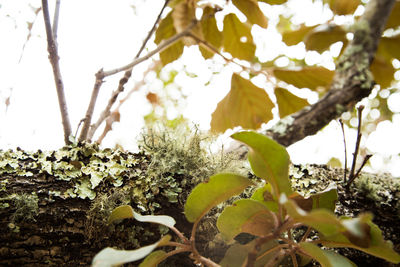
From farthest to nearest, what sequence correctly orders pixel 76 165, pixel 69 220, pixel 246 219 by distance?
1. pixel 76 165
2. pixel 69 220
3. pixel 246 219

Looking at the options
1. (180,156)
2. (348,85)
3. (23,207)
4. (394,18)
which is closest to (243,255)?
(180,156)

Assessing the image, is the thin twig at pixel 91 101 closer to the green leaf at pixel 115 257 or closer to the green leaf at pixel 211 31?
the green leaf at pixel 211 31

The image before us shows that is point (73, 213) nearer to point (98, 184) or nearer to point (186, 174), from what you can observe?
point (98, 184)

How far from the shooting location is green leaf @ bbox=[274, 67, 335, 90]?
40.4 inches

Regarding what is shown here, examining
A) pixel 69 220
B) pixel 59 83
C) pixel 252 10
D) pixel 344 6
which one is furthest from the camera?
pixel 344 6

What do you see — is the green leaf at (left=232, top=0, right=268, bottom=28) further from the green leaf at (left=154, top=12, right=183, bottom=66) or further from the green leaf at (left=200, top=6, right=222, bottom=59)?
the green leaf at (left=154, top=12, right=183, bottom=66)

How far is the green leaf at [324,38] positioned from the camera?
1.17 metres

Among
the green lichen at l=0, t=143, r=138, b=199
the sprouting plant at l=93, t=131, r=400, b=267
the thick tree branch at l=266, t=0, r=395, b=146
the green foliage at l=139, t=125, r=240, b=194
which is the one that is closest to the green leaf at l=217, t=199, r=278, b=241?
the sprouting plant at l=93, t=131, r=400, b=267

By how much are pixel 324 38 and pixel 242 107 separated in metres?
0.47

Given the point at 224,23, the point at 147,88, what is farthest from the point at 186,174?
the point at 147,88

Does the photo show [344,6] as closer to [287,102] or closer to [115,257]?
[287,102]

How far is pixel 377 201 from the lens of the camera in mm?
849

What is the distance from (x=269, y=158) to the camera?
49cm

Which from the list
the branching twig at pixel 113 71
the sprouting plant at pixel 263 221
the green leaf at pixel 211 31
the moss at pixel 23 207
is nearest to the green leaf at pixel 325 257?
the sprouting plant at pixel 263 221
